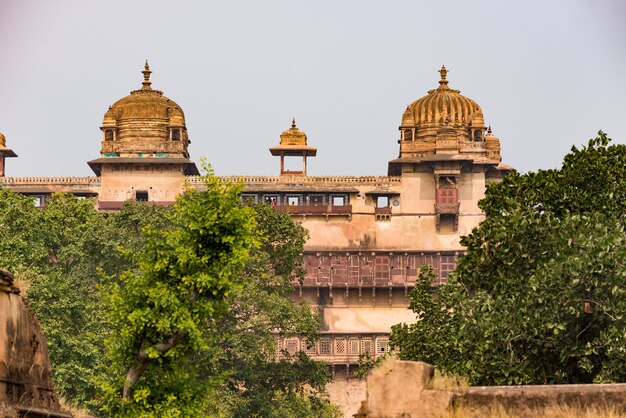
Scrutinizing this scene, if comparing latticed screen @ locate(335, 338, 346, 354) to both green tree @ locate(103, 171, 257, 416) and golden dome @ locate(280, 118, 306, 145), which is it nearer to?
golden dome @ locate(280, 118, 306, 145)

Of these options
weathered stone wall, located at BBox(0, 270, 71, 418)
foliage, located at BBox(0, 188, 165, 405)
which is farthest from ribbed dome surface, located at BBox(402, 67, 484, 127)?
weathered stone wall, located at BBox(0, 270, 71, 418)

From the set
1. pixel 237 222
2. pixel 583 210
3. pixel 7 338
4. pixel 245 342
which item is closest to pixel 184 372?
pixel 237 222

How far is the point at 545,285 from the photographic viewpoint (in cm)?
2723

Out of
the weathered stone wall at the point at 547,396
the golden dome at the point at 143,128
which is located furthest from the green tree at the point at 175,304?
the golden dome at the point at 143,128

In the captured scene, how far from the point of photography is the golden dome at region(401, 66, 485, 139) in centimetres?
7225

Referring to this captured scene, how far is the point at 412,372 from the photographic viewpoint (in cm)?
1828

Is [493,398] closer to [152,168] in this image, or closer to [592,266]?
[592,266]

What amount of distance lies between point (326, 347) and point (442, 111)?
11089 mm

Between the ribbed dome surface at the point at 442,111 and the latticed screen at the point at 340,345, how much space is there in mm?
9492

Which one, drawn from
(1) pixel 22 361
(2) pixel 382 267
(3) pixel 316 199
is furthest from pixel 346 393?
(1) pixel 22 361

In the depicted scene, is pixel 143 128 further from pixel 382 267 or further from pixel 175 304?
pixel 175 304

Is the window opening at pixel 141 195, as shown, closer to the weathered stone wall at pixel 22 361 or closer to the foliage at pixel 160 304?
the foliage at pixel 160 304

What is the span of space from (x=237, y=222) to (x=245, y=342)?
21.9 metres

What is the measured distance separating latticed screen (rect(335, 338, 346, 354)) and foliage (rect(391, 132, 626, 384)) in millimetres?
35351
